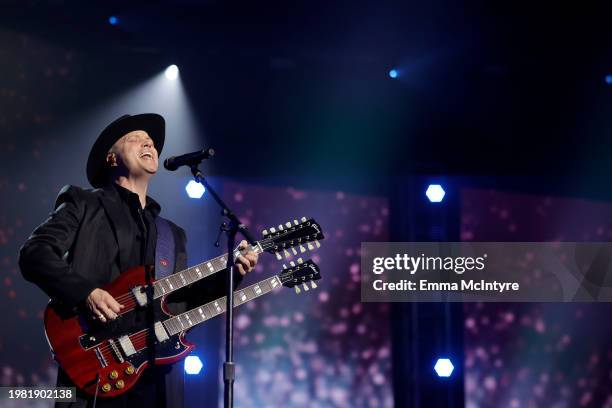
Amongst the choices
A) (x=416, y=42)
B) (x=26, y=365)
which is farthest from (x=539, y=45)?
(x=26, y=365)

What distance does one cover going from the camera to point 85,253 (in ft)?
10.4

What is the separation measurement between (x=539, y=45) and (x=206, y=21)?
2371 millimetres

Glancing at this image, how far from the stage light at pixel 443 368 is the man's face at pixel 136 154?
2415mm

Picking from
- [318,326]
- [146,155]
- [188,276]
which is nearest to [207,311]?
[188,276]

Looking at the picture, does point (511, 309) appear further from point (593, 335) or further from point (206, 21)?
point (206, 21)

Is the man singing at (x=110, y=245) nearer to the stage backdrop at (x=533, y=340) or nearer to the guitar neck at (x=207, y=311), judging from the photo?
the guitar neck at (x=207, y=311)

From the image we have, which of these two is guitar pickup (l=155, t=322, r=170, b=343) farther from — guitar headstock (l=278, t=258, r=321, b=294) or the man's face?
the man's face

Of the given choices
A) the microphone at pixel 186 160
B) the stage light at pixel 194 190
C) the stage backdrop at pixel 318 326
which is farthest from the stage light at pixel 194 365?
the microphone at pixel 186 160

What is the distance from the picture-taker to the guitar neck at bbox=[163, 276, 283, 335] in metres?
3.16

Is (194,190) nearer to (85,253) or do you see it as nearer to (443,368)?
(85,253)

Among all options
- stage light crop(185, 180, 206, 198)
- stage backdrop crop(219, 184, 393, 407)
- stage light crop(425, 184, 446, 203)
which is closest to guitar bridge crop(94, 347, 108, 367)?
stage backdrop crop(219, 184, 393, 407)

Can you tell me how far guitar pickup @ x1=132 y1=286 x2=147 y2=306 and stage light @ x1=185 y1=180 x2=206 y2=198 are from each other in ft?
6.26

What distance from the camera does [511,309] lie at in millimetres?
5047

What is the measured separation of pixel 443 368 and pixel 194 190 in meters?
2.06
